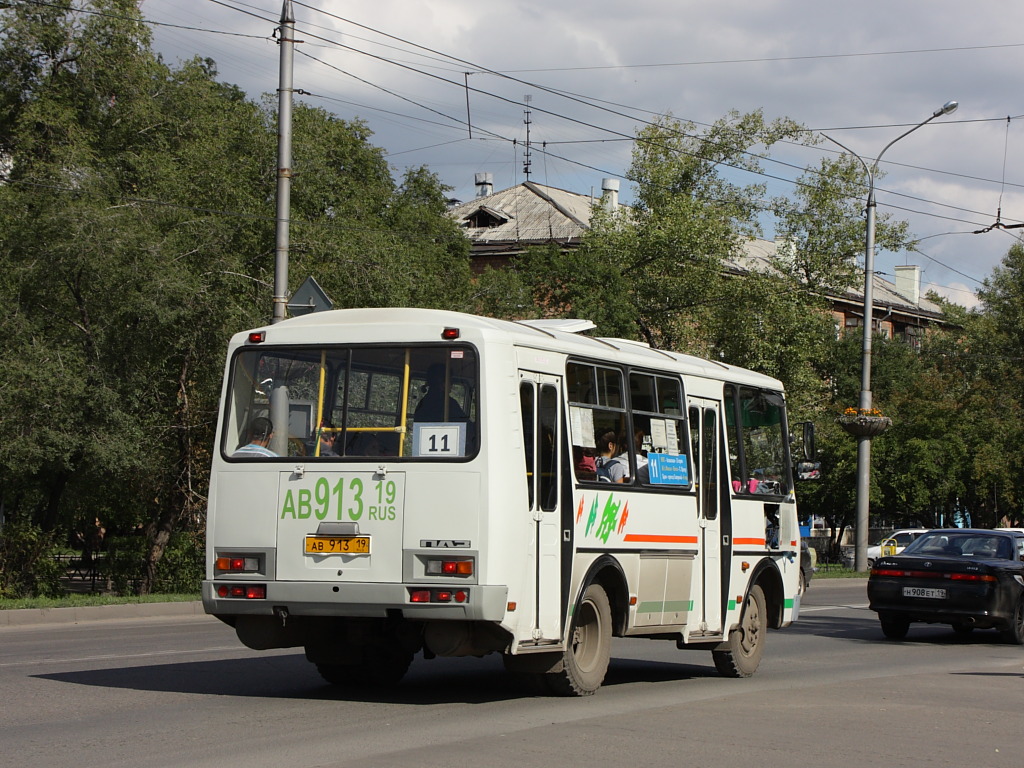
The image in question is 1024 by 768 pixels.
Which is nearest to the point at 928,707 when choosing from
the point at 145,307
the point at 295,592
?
the point at 295,592

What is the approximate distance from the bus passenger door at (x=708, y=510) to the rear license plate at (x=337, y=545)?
3.79 metres

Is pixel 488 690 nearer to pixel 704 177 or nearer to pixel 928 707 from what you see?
pixel 928 707

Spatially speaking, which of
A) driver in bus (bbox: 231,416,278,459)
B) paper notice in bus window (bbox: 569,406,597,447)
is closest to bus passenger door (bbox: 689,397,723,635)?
paper notice in bus window (bbox: 569,406,597,447)

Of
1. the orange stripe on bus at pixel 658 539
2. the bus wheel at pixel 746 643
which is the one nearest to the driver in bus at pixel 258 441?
the orange stripe on bus at pixel 658 539

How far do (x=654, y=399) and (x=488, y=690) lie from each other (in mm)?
2840

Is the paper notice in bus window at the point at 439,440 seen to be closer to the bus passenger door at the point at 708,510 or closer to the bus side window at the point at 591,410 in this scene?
the bus side window at the point at 591,410

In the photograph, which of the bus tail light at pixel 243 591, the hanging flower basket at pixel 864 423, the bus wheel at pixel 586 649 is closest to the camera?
the bus tail light at pixel 243 591

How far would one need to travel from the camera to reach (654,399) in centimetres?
1201

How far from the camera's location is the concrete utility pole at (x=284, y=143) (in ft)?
67.8

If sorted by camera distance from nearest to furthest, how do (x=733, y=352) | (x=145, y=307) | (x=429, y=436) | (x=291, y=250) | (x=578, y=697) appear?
(x=429, y=436)
(x=578, y=697)
(x=145, y=307)
(x=291, y=250)
(x=733, y=352)

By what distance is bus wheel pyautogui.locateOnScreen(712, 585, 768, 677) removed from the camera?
13.2m

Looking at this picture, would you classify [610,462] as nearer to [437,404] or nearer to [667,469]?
[667,469]

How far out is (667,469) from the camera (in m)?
12.0

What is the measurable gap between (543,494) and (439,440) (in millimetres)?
947
